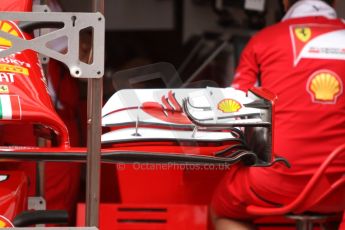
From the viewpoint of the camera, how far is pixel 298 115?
3.57m

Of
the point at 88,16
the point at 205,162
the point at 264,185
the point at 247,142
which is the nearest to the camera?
the point at 88,16

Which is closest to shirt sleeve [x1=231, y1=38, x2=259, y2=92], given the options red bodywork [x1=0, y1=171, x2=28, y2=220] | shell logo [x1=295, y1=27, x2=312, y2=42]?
shell logo [x1=295, y1=27, x2=312, y2=42]

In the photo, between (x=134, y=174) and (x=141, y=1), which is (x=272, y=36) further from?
(x=141, y=1)

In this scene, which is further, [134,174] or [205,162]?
[134,174]

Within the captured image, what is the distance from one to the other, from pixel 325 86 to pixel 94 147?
139 centimetres

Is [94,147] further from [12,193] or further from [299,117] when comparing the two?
[299,117]

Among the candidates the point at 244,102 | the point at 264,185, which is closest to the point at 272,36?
the point at 264,185

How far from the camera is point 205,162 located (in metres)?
2.57

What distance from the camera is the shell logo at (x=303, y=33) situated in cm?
358

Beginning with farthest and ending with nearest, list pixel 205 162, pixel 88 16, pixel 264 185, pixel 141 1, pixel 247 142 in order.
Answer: pixel 141 1
pixel 264 185
pixel 247 142
pixel 205 162
pixel 88 16

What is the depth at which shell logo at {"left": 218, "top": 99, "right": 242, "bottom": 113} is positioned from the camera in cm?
271

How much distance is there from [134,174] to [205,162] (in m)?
1.17

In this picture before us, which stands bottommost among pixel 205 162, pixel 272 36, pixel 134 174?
pixel 134 174

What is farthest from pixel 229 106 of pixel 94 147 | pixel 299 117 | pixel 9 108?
pixel 299 117
